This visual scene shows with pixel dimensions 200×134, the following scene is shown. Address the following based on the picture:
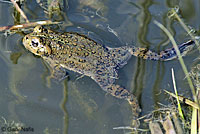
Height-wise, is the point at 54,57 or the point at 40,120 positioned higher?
the point at 54,57

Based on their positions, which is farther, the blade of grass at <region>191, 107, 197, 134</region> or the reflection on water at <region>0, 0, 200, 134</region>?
the reflection on water at <region>0, 0, 200, 134</region>

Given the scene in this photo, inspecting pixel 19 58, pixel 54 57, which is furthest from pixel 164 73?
pixel 19 58

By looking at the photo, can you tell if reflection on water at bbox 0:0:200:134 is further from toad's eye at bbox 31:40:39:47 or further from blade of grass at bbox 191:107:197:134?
blade of grass at bbox 191:107:197:134

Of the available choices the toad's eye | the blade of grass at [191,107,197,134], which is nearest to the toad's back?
the toad's eye

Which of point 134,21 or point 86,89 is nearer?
point 86,89

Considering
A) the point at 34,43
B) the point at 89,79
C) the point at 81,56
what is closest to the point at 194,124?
the point at 89,79

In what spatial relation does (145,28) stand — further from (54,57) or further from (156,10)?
(54,57)

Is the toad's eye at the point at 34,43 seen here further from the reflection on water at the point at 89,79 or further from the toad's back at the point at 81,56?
the reflection on water at the point at 89,79

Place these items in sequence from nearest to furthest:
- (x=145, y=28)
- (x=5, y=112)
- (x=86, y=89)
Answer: (x=5, y=112) < (x=86, y=89) < (x=145, y=28)
